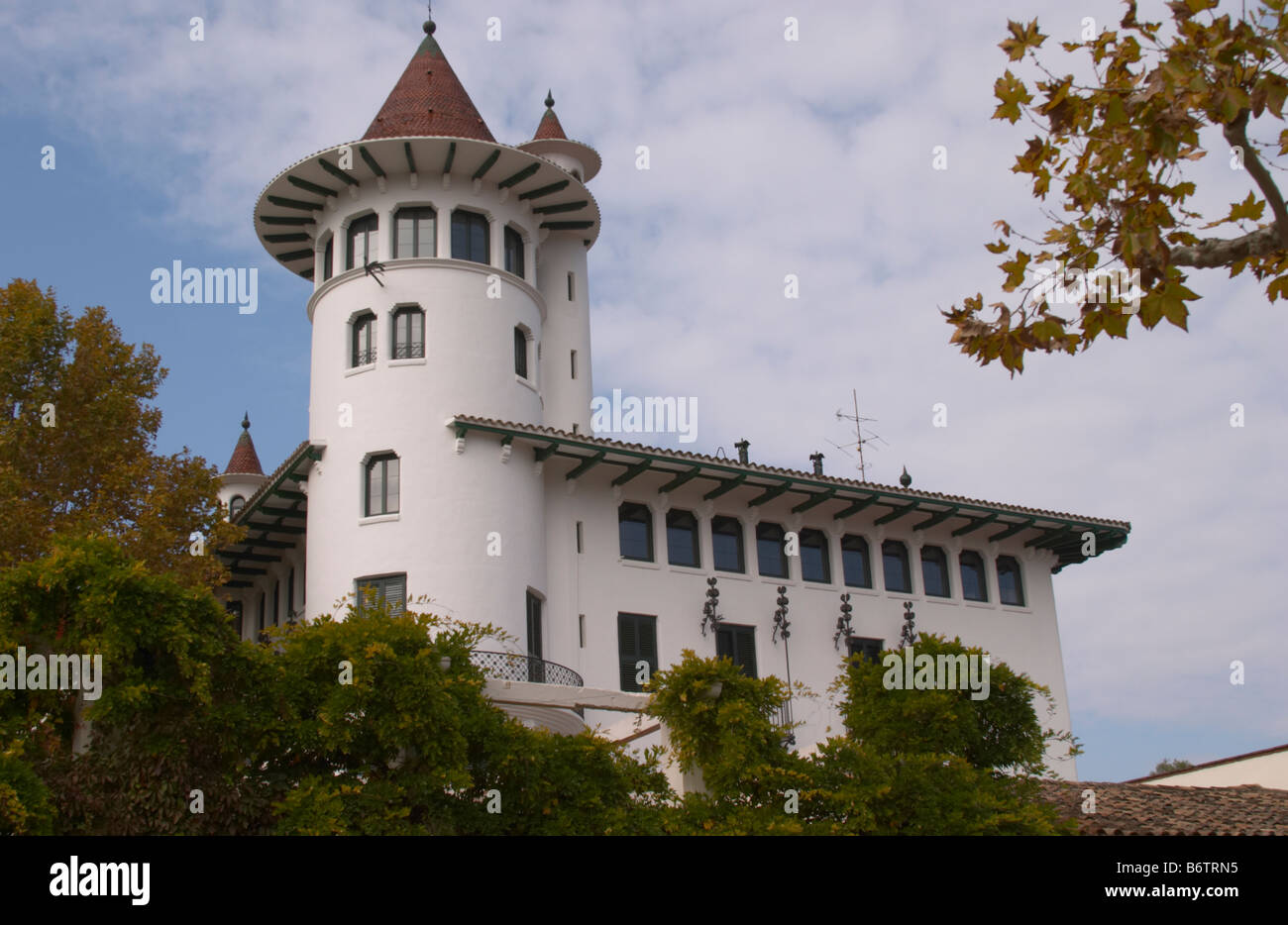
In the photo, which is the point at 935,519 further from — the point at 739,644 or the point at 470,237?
the point at 470,237

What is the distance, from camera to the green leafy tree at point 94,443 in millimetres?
26141

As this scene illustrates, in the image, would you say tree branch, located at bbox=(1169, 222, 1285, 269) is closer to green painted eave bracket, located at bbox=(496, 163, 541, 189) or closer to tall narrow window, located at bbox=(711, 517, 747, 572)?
tall narrow window, located at bbox=(711, 517, 747, 572)

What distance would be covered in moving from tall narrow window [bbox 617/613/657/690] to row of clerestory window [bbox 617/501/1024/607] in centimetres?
147

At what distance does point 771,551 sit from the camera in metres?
32.5

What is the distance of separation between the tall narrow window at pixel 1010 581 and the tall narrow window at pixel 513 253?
14335mm

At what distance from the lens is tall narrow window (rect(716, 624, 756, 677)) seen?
30672 mm

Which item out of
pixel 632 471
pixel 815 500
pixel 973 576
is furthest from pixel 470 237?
pixel 973 576

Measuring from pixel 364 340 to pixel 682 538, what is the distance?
835cm

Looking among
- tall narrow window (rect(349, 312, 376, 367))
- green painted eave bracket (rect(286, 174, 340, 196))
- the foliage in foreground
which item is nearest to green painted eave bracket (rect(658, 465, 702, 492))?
tall narrow window (rect(349, 312, 376, 367))

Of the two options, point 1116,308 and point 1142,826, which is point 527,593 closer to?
point 1142,826

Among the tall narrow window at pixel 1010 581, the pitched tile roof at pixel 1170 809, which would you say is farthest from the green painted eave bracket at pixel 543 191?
the pitched tile roof at pixel 1170 809
